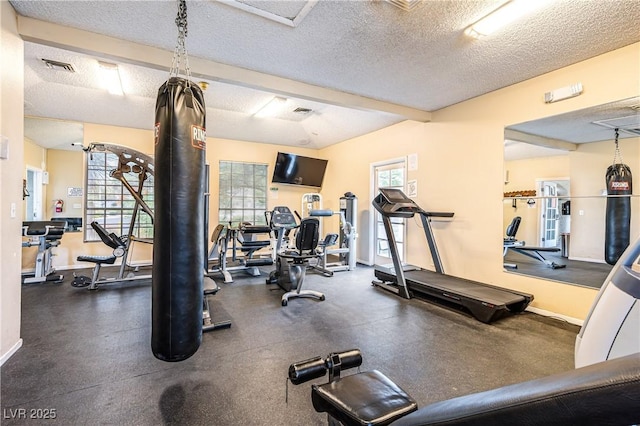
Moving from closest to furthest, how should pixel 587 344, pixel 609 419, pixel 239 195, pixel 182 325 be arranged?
pixel 609 419
pixel 587 344
pixel 182 325
pixel 239 195

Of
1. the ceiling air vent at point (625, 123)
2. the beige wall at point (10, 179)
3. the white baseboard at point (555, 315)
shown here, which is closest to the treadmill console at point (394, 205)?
the white baseboard at point (555, 315)

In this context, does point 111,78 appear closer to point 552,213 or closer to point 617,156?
point 552,213

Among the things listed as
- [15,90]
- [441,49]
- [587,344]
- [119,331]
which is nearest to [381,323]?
[587,344]

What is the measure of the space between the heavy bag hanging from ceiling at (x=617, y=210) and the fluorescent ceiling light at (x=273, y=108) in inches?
173

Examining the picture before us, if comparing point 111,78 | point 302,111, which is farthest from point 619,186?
point 111,78

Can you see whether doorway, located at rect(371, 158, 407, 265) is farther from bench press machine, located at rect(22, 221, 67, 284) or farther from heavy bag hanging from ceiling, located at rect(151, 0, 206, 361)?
bench press machine, located at rect(22, 221, 67, 284)

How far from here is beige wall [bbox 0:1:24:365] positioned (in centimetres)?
225

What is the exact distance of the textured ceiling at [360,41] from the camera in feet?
7.83

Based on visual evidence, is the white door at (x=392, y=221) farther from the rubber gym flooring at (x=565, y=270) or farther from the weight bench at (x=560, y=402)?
the weight bench at (x=560, y=402)

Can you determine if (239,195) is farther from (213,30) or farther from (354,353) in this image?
(354,353)

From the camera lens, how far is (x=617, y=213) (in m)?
3.21

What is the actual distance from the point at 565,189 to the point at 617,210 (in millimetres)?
520

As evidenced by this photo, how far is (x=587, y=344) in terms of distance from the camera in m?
1.22

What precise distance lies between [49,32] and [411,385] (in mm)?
4178
